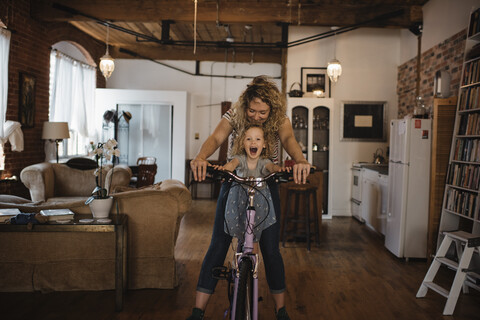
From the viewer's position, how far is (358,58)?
6957 millimetres

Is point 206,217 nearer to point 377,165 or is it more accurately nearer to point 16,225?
point 377,165

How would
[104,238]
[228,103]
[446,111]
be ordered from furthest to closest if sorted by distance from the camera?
[228,103], [446,111], [104,238]

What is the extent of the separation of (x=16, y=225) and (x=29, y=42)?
13.9 ft

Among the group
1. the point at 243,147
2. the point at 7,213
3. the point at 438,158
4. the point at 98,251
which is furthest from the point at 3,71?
the point at 438,158

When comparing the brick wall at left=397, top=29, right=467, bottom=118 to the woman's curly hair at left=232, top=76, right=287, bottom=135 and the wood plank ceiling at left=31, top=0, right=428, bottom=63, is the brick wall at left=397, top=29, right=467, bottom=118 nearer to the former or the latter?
the wood plank ceiling at left=31, top=0, right=428, bottom=63

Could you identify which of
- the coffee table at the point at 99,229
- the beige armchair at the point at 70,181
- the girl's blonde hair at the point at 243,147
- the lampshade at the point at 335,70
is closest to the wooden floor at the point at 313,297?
the coffee table at the point at 99,229

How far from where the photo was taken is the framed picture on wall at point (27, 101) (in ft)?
19.0

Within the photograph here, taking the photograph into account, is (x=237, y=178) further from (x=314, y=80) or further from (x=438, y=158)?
(x=314, y=80)

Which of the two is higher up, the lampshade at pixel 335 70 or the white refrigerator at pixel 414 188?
the lampshade at pixel 335 70

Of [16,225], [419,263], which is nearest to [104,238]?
[16,225]

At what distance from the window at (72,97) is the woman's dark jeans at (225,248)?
5.80 metres

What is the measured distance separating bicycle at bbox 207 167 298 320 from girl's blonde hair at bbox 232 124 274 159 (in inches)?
13.3

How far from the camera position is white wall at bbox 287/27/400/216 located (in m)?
6.91

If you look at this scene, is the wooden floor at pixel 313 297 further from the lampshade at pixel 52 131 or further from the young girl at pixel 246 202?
the lampshade at pixel 52 131
